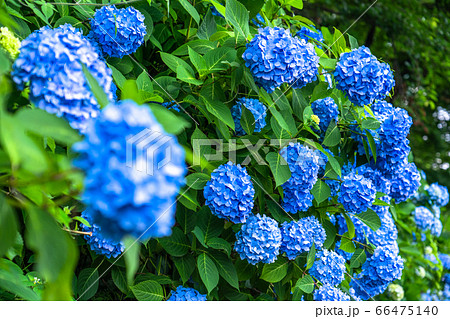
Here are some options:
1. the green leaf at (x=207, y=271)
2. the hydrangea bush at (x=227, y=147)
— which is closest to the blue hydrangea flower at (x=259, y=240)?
the hydrangea bush at (x=227, y=147)

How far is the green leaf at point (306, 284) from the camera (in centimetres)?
170

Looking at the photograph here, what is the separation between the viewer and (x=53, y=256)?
59 centimetres

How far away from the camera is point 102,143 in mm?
562

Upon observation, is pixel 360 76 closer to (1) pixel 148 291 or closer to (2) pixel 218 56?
(2) pixel 218 56

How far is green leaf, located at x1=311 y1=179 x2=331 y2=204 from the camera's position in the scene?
1.78 meters

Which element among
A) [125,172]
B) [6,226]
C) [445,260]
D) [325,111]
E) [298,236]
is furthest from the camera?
[445,260]

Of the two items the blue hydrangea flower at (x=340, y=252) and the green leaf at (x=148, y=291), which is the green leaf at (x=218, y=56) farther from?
the blue hydrangea flower at (x=340, y=252)

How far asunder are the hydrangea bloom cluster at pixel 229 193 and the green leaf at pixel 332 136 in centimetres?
49

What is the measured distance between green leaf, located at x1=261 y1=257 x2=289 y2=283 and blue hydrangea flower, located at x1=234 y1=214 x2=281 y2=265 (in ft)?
0.33

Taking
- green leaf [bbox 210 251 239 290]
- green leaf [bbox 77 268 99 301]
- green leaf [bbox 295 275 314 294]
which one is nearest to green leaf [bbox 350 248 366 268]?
green leaf [bbox 295 275 314 294]

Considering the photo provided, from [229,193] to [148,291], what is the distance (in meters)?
0.46

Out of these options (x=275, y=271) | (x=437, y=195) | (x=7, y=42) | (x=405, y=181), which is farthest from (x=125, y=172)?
(x=437, y=195)

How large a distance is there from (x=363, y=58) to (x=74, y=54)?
1263mm

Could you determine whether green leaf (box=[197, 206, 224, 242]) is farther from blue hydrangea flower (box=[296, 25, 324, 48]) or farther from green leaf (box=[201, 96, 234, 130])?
blue hydrangea flower (box=[296, 25, 324, 48])
